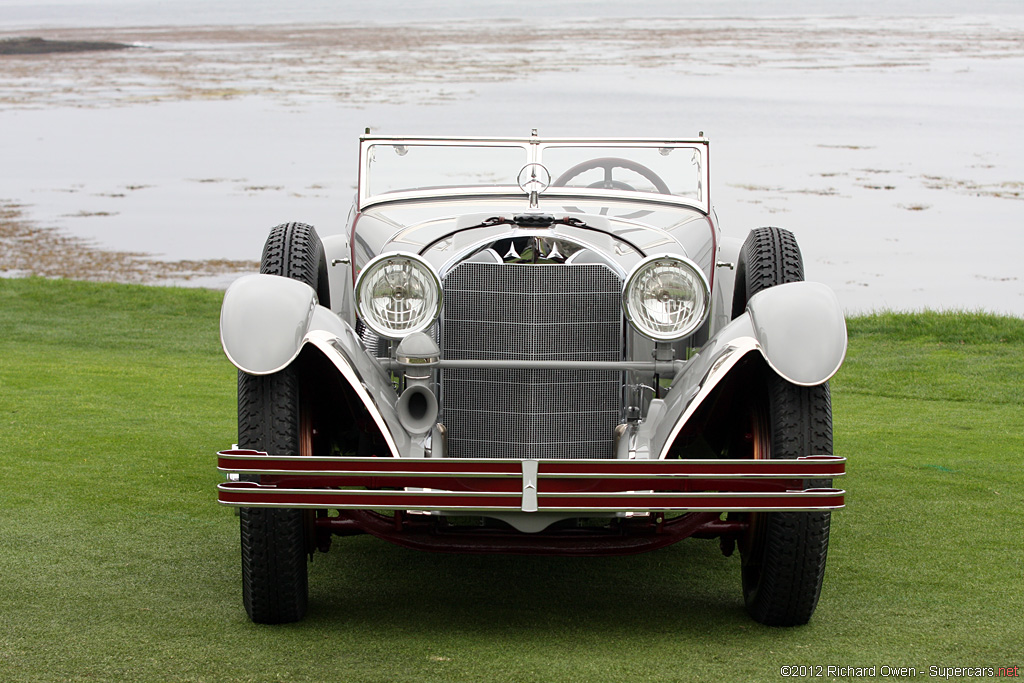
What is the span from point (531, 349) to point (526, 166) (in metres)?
1.52

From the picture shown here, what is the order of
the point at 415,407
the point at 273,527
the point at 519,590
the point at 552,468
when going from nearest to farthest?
1. the point at 552,468
2. the point at 273,527
3. the point at 415,407
4. the point at 519,590

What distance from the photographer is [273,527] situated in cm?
387

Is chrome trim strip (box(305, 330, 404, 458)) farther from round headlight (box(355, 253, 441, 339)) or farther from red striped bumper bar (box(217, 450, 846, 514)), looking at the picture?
red striped bumper bar (box(217, 450, 846, 514))

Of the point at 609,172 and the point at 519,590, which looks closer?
the point at 519,590

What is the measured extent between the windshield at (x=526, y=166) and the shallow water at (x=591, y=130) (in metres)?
7.11

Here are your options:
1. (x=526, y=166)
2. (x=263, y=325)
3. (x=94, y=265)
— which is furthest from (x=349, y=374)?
(x=94, y=265)

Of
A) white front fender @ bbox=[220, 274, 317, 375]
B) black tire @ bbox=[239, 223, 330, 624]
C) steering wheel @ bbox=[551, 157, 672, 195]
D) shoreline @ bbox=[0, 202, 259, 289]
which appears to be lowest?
shoreline @ bbox=[0, 202, 259, 289]

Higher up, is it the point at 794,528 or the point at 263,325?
the point at 263,325

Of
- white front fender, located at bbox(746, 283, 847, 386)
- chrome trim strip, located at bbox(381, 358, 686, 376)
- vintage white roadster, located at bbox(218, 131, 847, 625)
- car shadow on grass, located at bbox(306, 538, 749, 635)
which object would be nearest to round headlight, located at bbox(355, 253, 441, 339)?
vintage white roadster, located at bbox(218, 131, 847, 625)

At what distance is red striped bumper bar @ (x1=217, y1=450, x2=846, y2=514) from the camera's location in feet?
11.8

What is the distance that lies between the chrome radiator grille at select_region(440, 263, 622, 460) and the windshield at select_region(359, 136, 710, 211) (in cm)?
134

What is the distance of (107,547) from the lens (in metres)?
4.79

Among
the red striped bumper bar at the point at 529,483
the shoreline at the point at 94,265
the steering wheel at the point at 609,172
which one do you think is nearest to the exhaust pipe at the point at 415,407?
the red striped bumper bar at the point at 529,483

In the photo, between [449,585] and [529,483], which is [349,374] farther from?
[449,585]
